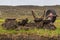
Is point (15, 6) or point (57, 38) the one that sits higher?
point (57, 38)

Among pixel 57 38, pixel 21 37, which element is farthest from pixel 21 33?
pixel 57 38

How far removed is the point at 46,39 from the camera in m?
23.0

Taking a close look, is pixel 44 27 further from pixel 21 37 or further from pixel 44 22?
pixel 21 37

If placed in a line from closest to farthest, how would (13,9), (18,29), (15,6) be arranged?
(18,29) → (13,9) → (15,6)

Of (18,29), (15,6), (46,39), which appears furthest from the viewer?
(15,6)

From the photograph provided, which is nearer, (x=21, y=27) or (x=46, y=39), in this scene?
(x=46, y=39)

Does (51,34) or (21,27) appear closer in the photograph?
(51,34)

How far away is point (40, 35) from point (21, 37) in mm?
1220

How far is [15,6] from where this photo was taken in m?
48.2

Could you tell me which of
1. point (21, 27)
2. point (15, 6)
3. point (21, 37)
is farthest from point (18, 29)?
point (15, 6)

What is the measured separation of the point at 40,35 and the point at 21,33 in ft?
4.06

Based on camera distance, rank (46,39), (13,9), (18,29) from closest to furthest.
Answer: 1. (46,39)
2. (18,29)
3. (13,9)

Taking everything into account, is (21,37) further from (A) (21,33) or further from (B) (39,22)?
(B) (39,22)

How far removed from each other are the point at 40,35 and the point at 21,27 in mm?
2115
